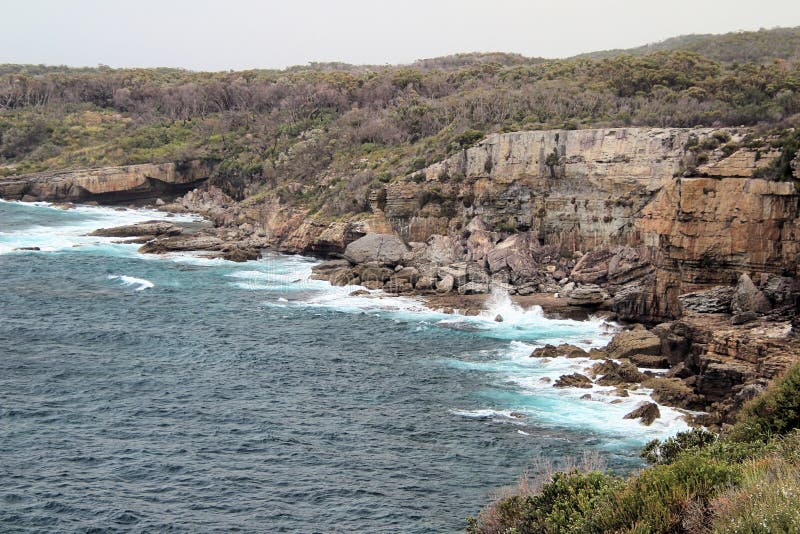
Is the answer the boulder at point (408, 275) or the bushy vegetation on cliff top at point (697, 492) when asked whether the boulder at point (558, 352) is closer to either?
the bushy vegetation on cliff top at point (697, 492)

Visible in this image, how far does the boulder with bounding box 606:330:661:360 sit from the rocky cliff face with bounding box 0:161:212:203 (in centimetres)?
7071

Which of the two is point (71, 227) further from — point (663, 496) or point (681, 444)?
point (663, 496)

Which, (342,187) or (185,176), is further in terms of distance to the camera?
(185,176)

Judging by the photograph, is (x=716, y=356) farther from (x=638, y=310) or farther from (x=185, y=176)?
(x=185, y=176)

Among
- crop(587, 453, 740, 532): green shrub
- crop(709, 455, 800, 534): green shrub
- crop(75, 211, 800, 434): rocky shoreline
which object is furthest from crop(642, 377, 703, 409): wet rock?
crop(709, 455, 800, 534): green shrub

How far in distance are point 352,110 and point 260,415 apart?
70031 millimetres

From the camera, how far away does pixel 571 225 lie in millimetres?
60125

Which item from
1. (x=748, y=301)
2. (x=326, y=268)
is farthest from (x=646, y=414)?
(x=326, y=268)

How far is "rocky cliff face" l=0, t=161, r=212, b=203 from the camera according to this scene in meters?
96.4

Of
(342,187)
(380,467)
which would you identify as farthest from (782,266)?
(342,187)

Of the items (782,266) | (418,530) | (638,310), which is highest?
(782,266)

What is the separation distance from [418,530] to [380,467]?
4727mm

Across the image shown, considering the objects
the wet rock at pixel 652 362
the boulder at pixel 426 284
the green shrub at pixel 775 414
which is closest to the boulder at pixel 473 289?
the boulder at pixel 426 284

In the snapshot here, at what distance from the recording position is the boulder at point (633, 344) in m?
40.4
